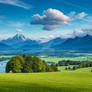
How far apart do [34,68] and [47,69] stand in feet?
31.3

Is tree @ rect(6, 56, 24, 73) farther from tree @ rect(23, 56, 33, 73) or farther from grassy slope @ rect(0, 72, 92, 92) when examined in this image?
grassy slope @ rect(0, 72, 92, 92)

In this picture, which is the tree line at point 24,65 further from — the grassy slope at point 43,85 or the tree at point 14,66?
the grassy slope at point 43,85

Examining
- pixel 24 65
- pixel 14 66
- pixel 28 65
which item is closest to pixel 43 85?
pixel 14 66

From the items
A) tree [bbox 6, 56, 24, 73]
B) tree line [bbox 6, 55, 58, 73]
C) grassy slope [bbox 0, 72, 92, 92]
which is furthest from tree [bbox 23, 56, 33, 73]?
grassy slope [bbox 0, 72, 92, 92]

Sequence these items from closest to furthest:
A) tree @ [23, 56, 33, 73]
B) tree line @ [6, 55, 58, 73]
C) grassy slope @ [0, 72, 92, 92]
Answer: grassy slope @ [0, 72, 92, 92] → tree line @ [6, 55, 58, 73] → tree @ [23, 56, 33, 73]

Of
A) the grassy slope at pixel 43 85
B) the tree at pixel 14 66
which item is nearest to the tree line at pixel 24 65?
the tree at pixel 14 66

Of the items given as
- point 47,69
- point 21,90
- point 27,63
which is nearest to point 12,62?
point 27,63

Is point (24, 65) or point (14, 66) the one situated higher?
point (24, 65)

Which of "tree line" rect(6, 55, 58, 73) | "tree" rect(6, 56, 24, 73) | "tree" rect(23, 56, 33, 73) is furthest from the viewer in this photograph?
"tree" rect(23, 56, 33, 73)

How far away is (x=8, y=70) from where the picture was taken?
69.4 meters

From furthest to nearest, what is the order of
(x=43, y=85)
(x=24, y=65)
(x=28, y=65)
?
(x=28, y=65)
(x=24, y=65)
(x=43, y=85)

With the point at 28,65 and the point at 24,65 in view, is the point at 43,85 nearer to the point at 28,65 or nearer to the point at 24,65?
the point at 24,65

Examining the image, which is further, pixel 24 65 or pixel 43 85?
pixel 24 65

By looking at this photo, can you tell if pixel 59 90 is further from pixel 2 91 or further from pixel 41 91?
pixel 2 91
